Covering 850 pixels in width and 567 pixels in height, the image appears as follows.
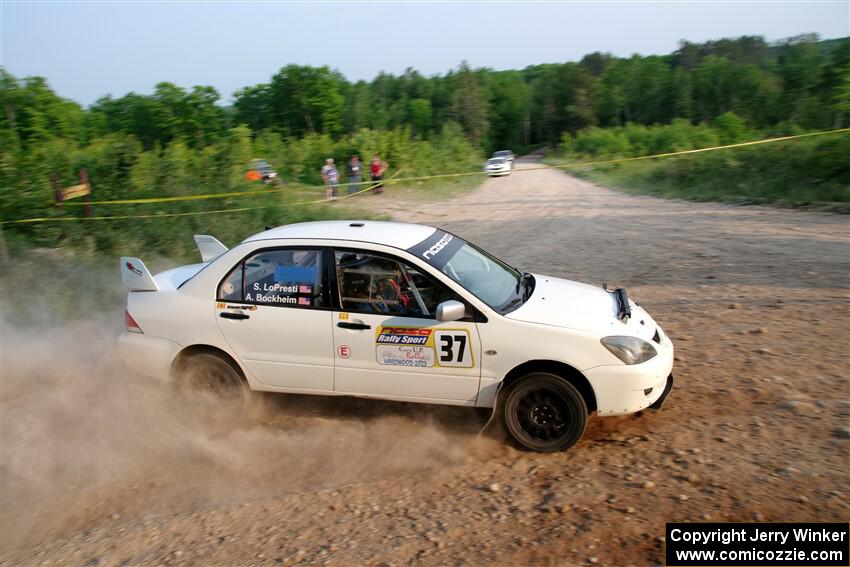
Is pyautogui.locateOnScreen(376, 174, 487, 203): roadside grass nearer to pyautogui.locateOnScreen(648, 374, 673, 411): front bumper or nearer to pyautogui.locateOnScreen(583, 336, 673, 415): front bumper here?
pyautogui.locateOnScreen(648, 374, 673, 411): front bumper

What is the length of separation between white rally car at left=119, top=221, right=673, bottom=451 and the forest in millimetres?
7546

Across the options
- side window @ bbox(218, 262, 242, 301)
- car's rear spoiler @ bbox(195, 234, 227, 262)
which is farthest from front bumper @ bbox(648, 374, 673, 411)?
car's rear spoiler @ bbox(195, 234, 227, 262)

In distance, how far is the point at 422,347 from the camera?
521 centimetres

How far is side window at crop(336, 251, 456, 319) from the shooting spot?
5266 mm

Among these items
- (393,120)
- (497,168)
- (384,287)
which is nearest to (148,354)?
(384,287)

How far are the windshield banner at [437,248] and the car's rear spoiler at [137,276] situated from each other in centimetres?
247

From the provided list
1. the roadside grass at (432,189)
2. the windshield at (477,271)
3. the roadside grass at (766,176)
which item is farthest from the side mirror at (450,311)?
the roadside grass at (432,189)

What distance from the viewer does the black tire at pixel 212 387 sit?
5773 millimetres

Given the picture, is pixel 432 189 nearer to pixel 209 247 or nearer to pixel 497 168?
pixel 497 168

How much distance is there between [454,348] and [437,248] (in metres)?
1.01

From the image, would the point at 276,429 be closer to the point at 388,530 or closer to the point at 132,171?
the point at 388,530

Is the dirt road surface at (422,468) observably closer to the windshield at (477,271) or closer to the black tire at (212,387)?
the black tire at (212,387)

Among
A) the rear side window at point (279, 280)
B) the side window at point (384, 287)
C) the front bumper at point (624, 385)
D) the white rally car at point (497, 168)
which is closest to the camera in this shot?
the front bumper at point (624, 385)

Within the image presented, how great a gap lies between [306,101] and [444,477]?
7644cm
